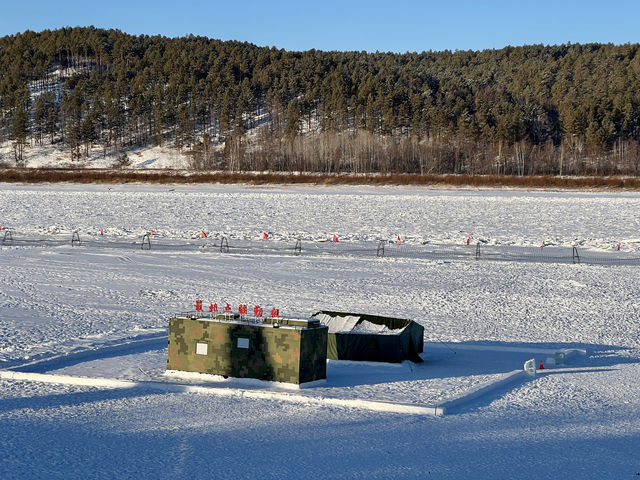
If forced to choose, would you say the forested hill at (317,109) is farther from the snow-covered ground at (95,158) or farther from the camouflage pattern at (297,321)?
the camouflage pattern at (297,321)

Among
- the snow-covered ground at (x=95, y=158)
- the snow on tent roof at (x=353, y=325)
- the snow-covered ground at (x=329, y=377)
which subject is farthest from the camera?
the snow-covered ground at (x=95, y=158)

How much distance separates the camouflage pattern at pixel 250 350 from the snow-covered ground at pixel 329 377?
269 mm

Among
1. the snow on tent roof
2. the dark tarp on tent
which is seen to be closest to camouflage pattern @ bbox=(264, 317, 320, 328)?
the dark tarp on tent

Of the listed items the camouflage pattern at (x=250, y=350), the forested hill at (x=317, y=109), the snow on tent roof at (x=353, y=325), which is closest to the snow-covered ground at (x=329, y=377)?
the camouflage pattern at (x=250, y=350)

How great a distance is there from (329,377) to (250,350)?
63.3 inches

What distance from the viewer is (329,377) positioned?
1272 cm

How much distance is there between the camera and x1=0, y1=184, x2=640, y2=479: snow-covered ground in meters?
8.71

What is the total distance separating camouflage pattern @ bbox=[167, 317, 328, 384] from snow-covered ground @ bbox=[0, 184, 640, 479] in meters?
0.27

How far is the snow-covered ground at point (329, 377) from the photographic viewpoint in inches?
343

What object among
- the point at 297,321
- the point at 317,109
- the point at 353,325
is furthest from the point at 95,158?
the point at 297,321

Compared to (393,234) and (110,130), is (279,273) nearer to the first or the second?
(393,234)

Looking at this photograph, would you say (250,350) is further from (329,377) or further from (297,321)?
(329,377)

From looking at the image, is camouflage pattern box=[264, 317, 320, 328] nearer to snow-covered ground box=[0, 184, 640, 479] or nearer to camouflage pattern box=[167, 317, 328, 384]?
camouflage pattern box=[167, 317, 328, 384]

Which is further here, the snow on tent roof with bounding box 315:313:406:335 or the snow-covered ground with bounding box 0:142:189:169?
the snow-covered ground with bounding box 0:142:189:169
